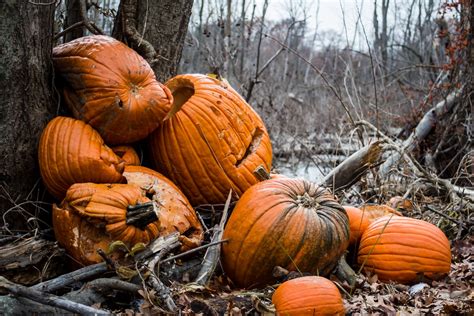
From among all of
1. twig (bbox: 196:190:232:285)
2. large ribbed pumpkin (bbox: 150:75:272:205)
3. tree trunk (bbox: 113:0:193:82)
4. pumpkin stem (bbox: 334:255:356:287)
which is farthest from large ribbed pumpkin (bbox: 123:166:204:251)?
tree trunk (bbox: 113:0:193:82)

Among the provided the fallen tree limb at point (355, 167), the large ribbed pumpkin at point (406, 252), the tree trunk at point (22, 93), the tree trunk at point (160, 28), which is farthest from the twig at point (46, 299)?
the fallen tree limb at point (355, 167)

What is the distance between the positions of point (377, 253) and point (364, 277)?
22cm

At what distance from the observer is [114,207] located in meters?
3.16

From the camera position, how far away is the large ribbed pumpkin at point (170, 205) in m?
3.41

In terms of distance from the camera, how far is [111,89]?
342 cm

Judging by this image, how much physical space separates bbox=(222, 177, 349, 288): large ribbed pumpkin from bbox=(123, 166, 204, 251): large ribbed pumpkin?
25 cm

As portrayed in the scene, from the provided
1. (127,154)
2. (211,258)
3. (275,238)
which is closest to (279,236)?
(275,238)

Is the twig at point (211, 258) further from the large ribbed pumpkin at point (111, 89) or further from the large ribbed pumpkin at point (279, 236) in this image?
the large ribbed pumpkin at point (111, 89)

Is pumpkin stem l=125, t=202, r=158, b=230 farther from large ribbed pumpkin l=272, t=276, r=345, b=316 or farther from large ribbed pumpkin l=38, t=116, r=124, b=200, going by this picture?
large ribbed pumpkin l=272, t=276, r=345, b=316

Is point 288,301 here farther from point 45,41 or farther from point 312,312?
point 45,41

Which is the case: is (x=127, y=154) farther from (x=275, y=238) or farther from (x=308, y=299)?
(x=308, y=299)

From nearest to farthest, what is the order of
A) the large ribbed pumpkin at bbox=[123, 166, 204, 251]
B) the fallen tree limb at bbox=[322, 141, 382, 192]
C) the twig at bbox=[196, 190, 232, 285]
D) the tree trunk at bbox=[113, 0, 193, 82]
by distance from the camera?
1. the twig at bbox=[196, 190, 232, 285]
2. the large ribbed pumpkin at bbox=[123, 166, 204, 251]
3. the tree trunk at bbox=[113, 0, 193, 82]
4. the fallen tree limb at bbox=[322, 141, 382, 192]

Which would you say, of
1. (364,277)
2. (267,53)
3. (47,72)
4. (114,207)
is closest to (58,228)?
(114,207)

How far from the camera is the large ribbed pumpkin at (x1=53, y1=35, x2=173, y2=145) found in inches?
135
